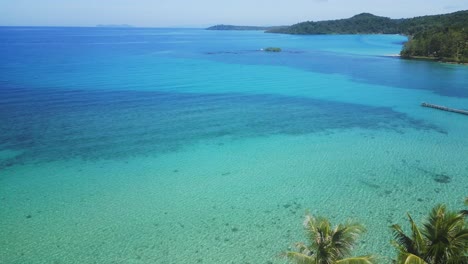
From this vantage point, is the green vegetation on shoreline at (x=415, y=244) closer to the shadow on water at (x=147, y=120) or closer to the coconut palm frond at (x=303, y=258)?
the coconut palm frond at (x=303, y=258)

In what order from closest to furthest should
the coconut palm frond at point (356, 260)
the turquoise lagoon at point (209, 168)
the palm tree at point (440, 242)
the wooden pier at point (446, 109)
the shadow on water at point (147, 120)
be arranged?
→ 1. the coconut palm frond at point (356, 260)
2. the palm tree at point (440, 242)
3. the turquoise lagoon at point (209, 168)
4. the shadow on water at point (147, 120)
5. the wooden pier at point (446, 109)

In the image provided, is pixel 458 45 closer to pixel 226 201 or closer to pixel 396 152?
pixel 396 152

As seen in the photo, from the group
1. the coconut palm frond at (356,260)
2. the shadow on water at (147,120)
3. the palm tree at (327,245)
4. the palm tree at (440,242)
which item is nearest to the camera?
the coconut palm frond at (356,260)

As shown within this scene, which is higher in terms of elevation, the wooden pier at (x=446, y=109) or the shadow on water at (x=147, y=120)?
the wooden pier at (x=446, y=109)

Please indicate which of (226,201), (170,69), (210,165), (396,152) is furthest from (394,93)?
(170,69)

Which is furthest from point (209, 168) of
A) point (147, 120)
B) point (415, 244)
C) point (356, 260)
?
point (356, 260)

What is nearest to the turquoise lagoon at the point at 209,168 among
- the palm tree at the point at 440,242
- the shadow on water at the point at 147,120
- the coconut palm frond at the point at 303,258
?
the shadow on water at the point at 147,120

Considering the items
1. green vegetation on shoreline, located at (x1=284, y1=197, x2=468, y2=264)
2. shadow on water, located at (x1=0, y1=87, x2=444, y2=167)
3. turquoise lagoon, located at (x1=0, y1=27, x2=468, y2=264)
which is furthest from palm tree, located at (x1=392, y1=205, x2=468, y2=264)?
shadow on water, located at (x1=0, y1=87, x2=444, y2=167)

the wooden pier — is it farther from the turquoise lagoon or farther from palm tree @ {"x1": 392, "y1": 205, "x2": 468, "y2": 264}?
palm tree @ {"x1": 392, "y1": 205, "x2": 468, "y2": 264}

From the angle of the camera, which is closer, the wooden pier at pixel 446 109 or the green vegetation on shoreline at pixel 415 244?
the green vegetation on shoreline at pixel 415 244
